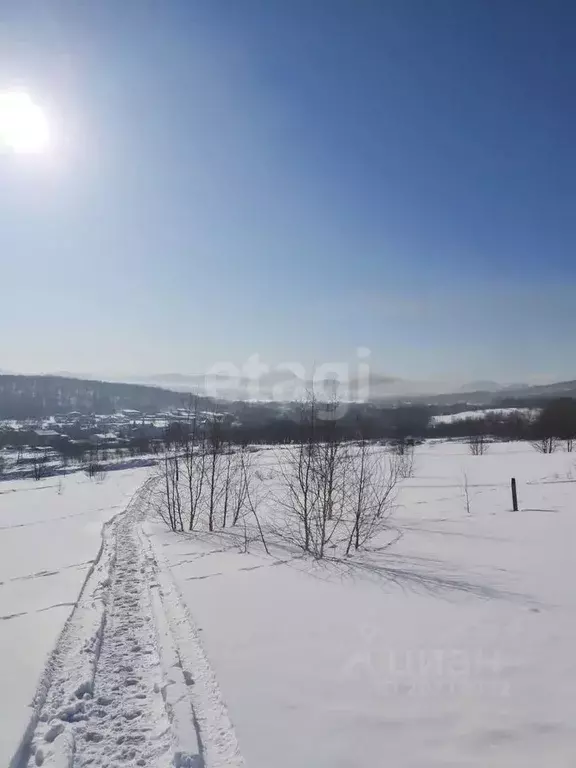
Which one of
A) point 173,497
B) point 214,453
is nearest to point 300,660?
point 214,453

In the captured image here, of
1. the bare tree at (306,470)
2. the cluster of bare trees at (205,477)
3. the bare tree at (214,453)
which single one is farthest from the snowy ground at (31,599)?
the bare tree at (306,470)

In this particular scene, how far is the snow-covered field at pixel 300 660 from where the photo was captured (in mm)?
3562

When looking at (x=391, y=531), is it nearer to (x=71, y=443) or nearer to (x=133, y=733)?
(x=133, y=733)

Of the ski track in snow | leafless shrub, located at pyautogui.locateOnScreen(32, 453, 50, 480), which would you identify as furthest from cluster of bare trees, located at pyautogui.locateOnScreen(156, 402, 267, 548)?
leafless shrub, located at pyautogui.locateOnScreen(32, 453, 50, 480)

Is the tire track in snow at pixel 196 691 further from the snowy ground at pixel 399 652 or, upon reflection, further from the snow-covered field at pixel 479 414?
the snow-covered field at pixel 479 414

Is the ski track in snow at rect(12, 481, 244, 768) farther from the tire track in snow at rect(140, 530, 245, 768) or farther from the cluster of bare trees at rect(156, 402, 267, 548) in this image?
the cluster of bare trees at rect(156, 402, 267, 548)

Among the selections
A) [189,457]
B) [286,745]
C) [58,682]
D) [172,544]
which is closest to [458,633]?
[286,745]

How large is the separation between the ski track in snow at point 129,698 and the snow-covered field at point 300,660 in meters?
0.02

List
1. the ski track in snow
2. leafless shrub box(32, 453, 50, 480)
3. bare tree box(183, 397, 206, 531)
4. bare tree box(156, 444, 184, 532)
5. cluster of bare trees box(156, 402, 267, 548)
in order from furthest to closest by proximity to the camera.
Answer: leafless shrub box(32, 453, 50, 480), bare tree box(183, 397, 206, 531), cluster of bare trees box(156, 402, 267, 548), bare tree box(156, 444, 184, 532), the ski track in snow

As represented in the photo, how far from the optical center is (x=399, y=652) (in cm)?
503

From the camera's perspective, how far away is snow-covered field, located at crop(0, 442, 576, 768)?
11.7 feet

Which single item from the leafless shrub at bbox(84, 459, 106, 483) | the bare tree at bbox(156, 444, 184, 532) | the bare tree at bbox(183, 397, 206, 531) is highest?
the bare tree at bbox(183, 397, 206, 531)

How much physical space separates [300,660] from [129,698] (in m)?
1.92

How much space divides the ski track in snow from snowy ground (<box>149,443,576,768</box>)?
263 mm
